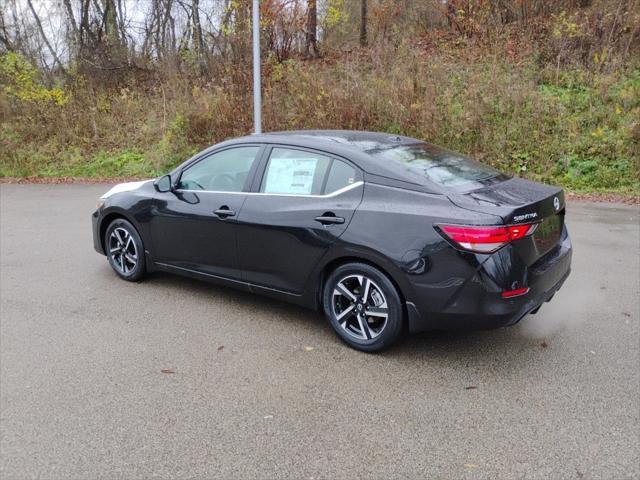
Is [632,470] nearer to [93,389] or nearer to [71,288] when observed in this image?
[93,389]

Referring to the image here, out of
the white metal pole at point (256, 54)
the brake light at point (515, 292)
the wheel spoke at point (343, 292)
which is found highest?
the white metal pole at point (256, 54)

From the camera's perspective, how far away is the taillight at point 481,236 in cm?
338

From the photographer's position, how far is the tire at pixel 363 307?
12.3 ft

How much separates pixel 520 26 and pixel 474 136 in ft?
17.4

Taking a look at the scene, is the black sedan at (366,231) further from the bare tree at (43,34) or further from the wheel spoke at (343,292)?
the bare tree at (43,34)

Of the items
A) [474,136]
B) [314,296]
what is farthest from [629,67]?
[314,296]

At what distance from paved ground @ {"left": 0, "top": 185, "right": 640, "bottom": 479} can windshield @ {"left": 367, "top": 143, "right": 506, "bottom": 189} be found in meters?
1.23

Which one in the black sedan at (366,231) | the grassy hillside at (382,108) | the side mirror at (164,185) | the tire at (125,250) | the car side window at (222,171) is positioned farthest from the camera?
the grassy hillside at (382,108)

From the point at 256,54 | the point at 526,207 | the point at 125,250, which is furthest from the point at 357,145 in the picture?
the point at 256,54

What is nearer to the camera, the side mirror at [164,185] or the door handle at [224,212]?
the door handle at [224,212]

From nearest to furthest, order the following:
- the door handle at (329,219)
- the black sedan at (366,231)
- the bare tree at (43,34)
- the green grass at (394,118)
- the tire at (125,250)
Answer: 1. the black sedan at (366,231)
2. the door handle at (329,219)
3. the tire at (125,250)
4. the green grass at (394,118)
5. the bare tree at (43,34)

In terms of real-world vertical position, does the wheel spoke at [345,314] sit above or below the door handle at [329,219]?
below

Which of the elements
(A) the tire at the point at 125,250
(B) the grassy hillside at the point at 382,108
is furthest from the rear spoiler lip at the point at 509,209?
(B) the grassy hillside at the point at 382,108

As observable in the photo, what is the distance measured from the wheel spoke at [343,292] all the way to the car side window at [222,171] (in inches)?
49.7
